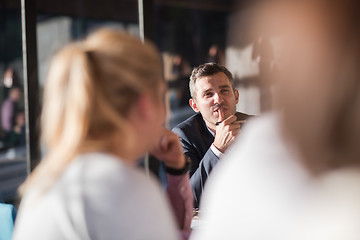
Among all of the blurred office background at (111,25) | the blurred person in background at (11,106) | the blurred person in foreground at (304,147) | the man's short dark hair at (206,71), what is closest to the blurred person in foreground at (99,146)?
the blurred person in foreground at (304,147)

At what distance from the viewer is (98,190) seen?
91 cm

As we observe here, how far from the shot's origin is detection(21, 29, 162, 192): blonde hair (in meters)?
1.00

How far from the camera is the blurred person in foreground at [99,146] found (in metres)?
0.90

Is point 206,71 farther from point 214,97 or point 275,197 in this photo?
point 275,197

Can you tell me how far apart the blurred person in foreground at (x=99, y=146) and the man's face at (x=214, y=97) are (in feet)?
5.21

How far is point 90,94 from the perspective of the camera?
991mm

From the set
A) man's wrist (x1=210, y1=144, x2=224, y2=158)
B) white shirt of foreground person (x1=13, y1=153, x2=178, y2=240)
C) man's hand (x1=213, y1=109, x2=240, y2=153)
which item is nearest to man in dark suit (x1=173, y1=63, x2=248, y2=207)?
man's hand (x1=213, y1=109, x2=240, y2=153)

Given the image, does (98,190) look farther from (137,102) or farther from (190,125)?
(190,125)

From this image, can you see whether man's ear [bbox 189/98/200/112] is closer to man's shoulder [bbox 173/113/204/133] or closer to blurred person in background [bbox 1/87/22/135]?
man's shoulder [bbox 173/113/204/133]

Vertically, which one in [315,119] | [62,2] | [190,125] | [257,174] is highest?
[62,2]

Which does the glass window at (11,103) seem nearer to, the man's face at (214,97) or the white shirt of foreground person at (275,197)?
the man's face at (214,97)

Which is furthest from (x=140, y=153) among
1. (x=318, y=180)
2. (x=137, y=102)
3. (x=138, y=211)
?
(x=318, y=180)

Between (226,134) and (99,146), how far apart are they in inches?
54.9

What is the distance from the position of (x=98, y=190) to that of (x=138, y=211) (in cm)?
10
